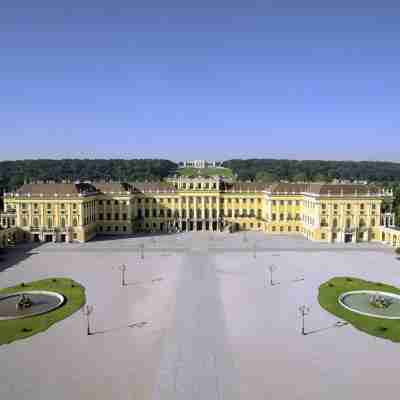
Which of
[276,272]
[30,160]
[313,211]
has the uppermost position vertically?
[30,160]

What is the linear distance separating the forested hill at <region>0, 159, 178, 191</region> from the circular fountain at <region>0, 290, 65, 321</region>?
10662 centimetres

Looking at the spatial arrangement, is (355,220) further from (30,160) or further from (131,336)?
(30,160)

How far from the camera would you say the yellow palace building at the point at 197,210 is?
2675 inches

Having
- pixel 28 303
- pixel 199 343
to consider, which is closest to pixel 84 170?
pixel 28 303

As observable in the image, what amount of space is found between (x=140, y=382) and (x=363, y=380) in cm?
1339

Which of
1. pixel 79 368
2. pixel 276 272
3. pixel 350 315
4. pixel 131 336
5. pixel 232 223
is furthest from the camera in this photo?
pixel 232 223

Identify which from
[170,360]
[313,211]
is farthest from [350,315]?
[313,211]

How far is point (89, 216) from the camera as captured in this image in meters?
72.2

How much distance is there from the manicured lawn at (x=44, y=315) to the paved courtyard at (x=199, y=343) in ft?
3.39

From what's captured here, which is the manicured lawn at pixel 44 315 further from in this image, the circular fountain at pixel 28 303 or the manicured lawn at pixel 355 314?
the manicured lawn at pixel 355 314

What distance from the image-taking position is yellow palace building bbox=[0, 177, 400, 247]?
67938 mm

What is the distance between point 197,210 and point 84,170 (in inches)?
Answer: 4168

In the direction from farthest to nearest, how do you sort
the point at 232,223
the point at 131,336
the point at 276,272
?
the point at 232,223, the point at 276,272, the point at 131,336

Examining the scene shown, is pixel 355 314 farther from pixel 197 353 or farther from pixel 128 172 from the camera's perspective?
pixel 128 172
